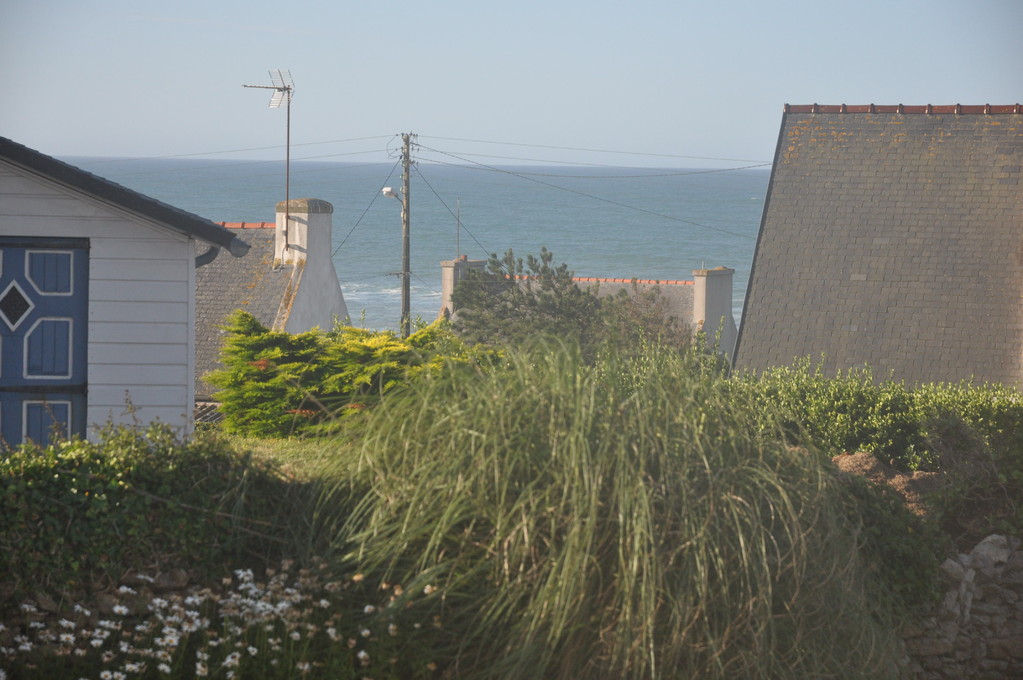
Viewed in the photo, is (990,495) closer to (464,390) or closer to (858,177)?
(464,390)

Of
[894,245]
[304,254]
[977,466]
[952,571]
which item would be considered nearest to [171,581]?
[952,571]

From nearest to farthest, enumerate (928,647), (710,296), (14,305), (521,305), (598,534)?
1. (598,534)
2. (928,647)
3. (14,305)
4. (521,305)
5. (710,296)

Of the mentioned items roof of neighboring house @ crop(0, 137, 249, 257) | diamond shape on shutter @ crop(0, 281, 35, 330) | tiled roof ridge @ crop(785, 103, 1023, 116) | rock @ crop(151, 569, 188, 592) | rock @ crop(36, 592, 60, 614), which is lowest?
rock @ crop(36, 592, 60, 614)

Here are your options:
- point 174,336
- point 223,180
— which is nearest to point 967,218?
point 174,336

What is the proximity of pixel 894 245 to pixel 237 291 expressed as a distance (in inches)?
532

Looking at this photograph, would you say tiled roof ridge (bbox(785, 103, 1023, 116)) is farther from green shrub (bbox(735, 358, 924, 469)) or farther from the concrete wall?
the concrete wall

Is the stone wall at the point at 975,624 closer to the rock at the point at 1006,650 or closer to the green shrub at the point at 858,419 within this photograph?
the rock at the point at 1006,650

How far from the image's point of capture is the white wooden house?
320 inches

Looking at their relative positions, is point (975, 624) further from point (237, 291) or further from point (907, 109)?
point (237, 291)

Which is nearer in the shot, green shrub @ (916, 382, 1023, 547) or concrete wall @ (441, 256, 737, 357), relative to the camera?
green shrub @ (916, 382, 1023, 547)

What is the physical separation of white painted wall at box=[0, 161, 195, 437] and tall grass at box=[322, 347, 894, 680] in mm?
3350

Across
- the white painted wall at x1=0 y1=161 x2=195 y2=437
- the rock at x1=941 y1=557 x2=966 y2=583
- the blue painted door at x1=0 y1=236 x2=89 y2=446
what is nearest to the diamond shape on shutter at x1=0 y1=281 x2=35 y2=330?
the blue painted door at x1=0 y1=236 x2=89 y2=446

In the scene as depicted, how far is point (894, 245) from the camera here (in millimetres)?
15812

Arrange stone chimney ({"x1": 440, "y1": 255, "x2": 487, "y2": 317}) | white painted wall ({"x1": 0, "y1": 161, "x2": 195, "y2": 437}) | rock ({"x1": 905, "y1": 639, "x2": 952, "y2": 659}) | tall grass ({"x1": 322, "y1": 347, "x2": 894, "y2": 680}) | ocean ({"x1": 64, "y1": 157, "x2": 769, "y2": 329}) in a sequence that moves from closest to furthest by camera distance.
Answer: tall grass ({"x1": 322, "y1": 347, "x2": 894, "y2": 680}), rock ({"x1": 905, "y1": 639, "x2": 952, "y2": 659}), white painted wall ({"x1": 0, "y1": 161, "x2": 195, "y2": 437}), stone chimney ({"x1": 440, "y1": 255, "x2": 487, "y2": 317}), ocean ({"x1": 64, "y1": 157, "x2": 769, "y2": 329})
